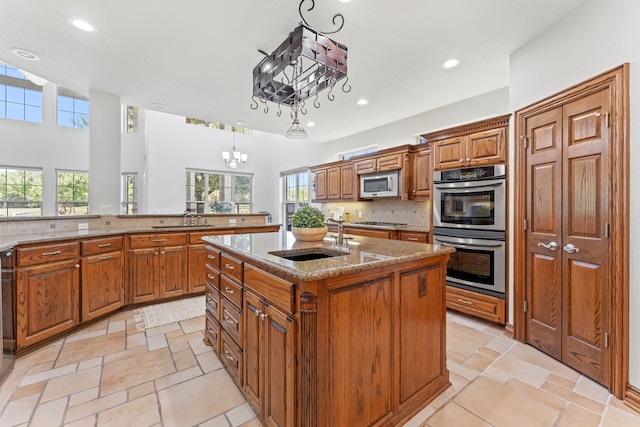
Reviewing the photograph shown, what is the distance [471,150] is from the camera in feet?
10.0

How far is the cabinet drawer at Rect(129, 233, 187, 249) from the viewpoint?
3.31 meters

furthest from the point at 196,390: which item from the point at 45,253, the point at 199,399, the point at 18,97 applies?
the point at 18,97

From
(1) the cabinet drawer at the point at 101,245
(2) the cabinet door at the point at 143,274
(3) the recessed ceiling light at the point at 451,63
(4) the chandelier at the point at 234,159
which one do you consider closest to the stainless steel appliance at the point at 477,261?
(3) the recessed ceiling light at the point at 451,63

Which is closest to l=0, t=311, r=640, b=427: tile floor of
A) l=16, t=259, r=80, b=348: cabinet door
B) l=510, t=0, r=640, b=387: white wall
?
l=16, t=259, r=80, b=348: cabinet door

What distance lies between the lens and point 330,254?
1870 mm

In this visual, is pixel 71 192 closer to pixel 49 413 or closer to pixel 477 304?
pixel 49 413

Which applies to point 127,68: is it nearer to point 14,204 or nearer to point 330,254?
point 330,254

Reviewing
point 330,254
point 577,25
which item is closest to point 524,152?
point 577,25

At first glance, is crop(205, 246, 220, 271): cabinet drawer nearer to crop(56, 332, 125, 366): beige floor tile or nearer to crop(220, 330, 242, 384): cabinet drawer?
crop(220, 330, 242, 384): cabinet drawer

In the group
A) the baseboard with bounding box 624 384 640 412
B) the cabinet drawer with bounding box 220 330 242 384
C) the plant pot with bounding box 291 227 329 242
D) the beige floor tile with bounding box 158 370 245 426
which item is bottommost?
the beige floor tile with bounding box 158 370 245 426

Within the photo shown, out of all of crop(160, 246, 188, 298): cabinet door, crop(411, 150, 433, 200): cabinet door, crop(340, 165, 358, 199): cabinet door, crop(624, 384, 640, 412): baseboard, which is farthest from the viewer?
crop(340, 165, 358, 199): cabinet door

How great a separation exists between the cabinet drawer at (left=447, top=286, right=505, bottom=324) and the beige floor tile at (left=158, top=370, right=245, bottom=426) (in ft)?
8.12

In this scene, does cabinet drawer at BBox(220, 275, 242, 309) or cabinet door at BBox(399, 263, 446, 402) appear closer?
cabinet door at BBox(399, 263, 446, 402)

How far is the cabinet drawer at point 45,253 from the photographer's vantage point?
2.26 m
